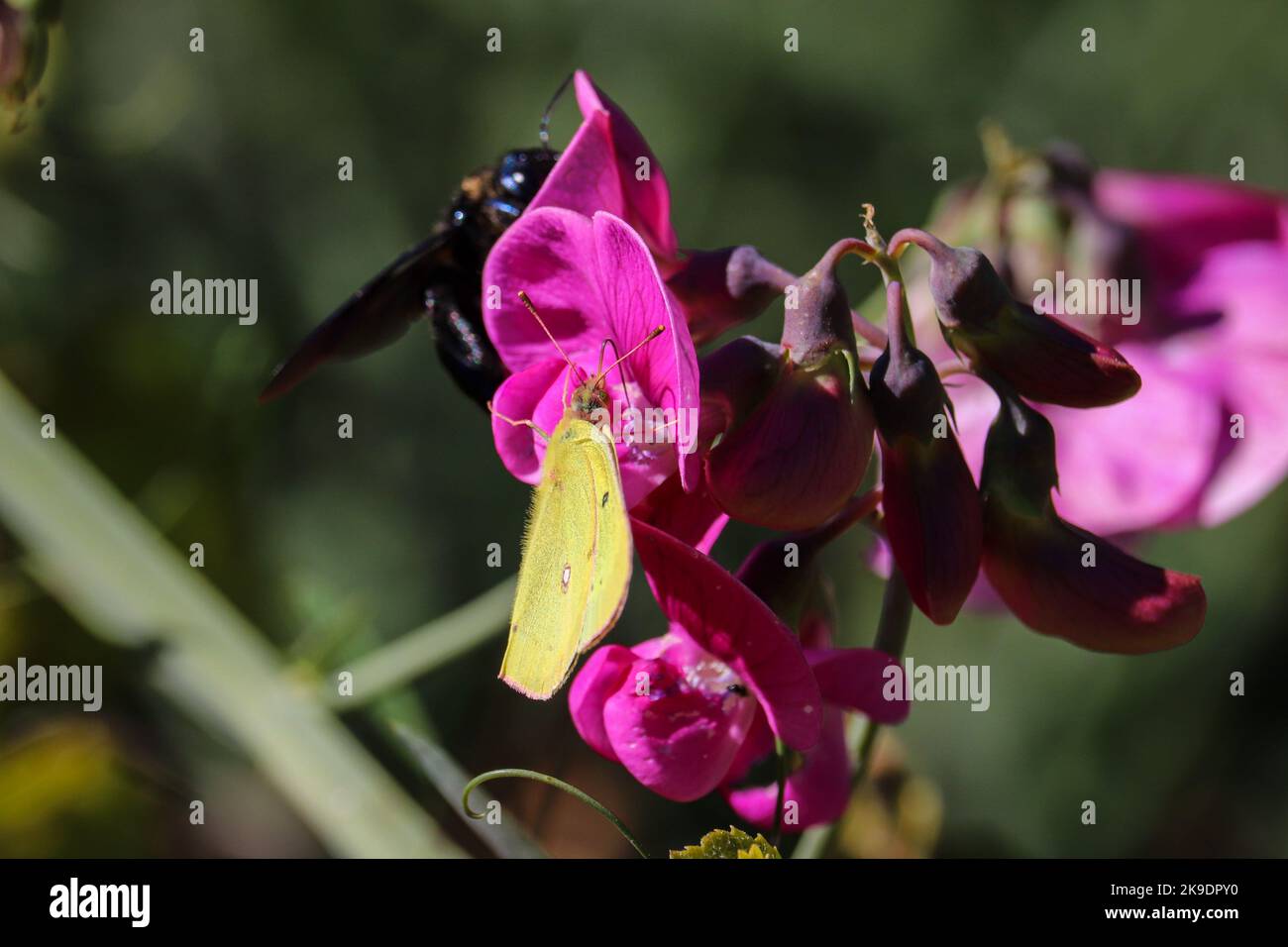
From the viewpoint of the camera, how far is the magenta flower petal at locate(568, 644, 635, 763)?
2.42 ft

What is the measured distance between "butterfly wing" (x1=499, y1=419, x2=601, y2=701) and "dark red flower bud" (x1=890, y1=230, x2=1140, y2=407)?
7.7 inches

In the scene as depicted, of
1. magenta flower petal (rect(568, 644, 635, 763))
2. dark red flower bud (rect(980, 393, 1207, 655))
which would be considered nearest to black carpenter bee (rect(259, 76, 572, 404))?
magenta flower petal (rect(568, 644, 635, 763))

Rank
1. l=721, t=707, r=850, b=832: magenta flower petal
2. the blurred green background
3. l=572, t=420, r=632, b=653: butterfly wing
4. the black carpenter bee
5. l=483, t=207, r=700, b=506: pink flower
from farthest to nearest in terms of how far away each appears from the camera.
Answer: the blurred green background, the black carpenter bee, l=721, t=707, r=850, b=832: magenta flower petal, l=483, t=207, r=700, b=506: pink flower, l=572, t=420, r=632, b=653: butterfly wing

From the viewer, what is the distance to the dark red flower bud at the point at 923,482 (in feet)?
2.20

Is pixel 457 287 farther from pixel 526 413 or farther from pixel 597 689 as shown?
pixel 597 689

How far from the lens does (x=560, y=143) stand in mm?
1835

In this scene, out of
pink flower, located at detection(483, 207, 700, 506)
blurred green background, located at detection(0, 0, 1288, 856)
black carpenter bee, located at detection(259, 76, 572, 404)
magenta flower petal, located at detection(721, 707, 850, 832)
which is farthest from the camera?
blurred green background, located at detection(0, 0, 1288, 856)

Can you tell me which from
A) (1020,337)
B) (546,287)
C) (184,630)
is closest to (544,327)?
(546,287)

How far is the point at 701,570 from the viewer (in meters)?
0.66

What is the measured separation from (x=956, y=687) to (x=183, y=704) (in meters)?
0.98

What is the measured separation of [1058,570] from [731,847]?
0.22 metres

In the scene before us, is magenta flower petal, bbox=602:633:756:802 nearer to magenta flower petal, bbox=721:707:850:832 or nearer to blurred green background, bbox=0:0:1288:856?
magenta flower petal, bbox=721:707:850:832
